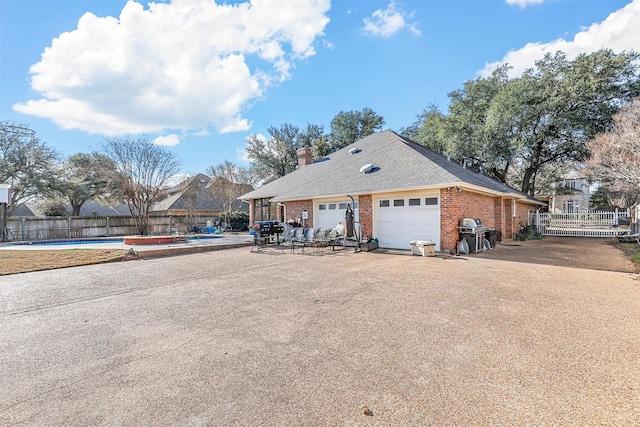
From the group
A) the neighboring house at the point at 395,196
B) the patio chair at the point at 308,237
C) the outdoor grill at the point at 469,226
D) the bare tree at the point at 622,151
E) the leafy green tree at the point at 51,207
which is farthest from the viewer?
the leafy green tree at the point at 51,207

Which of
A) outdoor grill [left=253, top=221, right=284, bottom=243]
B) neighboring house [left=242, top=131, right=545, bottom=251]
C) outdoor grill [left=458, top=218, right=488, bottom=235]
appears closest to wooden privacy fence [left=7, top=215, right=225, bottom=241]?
neighboring house [left=242, top=131, right=545, bottom=251]

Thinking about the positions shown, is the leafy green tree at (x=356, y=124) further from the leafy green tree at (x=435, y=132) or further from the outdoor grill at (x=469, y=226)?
the outdoor grill at (x=469, y=226)

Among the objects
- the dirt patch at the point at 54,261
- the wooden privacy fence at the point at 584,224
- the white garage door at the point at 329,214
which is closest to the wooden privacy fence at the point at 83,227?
the dirt patch at the point at 54,261

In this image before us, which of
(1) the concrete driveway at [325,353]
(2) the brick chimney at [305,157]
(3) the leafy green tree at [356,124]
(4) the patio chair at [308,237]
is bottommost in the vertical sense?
(1) the concrete driveway at [325,353]

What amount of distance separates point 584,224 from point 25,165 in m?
41.7

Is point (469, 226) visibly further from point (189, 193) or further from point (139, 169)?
point (189, 193)

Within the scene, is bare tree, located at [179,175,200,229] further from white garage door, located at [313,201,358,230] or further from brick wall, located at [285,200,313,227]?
white garage door, located at [313,201,358,230]

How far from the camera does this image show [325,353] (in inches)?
126

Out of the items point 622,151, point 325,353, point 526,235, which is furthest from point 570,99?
point 325,353

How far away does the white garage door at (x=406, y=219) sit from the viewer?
10930 mm

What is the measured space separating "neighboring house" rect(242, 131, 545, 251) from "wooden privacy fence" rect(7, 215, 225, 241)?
10.7 m

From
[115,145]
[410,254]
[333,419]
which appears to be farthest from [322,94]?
[333,419]

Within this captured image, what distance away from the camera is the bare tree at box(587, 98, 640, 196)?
10.4 meters

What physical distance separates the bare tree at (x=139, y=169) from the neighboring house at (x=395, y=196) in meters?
8.63
